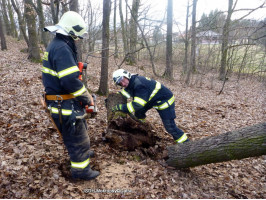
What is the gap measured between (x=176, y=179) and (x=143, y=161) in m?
0.78

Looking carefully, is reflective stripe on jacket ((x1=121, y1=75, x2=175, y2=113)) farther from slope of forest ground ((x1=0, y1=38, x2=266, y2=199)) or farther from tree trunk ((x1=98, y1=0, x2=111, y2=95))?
tree trunk ((x1=98, y1=0, x2=111, y2=95))

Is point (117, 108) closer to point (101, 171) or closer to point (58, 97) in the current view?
point (101, 171)

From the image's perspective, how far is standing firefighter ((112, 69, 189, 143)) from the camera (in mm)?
4262

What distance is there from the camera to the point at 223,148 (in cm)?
332

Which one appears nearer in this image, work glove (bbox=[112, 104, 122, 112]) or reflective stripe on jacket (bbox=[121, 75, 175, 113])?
reflective stripe on jacket (bbox=[121, 75, 175, 113])

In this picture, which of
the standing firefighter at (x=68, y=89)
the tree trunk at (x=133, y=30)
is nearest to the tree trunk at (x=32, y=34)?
the tree trunk at (x=133, y=30)

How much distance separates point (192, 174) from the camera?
4.08 metres

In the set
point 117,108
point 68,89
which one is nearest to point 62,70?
point 68,89

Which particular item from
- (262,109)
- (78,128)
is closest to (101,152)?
(78,128)

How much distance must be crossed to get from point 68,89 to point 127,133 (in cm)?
186

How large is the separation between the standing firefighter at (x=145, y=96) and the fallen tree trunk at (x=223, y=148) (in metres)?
0.77

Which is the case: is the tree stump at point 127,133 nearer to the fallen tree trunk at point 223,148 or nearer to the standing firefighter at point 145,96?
the standing firefighter at point 145,96

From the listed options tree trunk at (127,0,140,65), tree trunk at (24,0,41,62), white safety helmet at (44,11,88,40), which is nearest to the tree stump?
white safety helmet at (44,11,88,40)

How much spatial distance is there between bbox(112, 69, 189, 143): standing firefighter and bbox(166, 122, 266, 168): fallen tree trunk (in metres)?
A: 0.77
